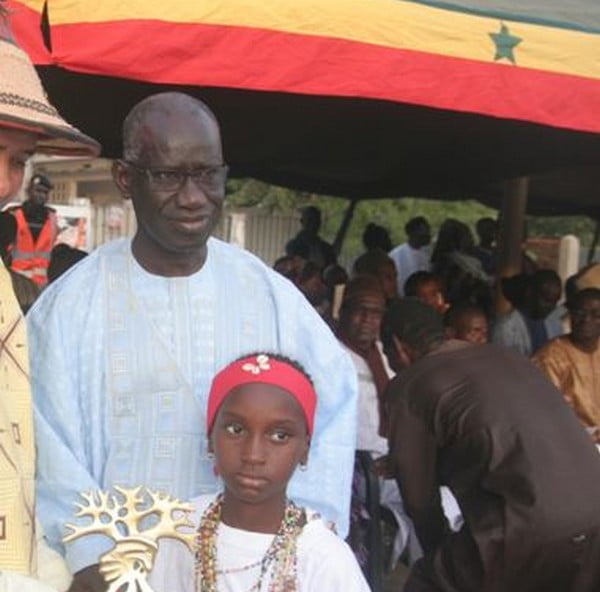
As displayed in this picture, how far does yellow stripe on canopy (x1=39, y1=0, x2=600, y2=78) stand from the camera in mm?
3607

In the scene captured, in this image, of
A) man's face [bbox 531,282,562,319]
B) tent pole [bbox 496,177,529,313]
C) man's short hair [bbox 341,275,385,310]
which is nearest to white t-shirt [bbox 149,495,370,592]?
man's short hair [bbox 341,275,385,310]

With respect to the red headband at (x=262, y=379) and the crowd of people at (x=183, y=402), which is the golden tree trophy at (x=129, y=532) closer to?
the crowd of people at (x=183, y=402)

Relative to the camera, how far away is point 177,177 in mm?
2721

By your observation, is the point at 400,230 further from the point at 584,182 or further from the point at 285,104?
the point at 285,104

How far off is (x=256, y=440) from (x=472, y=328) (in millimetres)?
3304

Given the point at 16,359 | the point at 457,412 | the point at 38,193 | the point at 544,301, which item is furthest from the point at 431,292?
the point at 16,359

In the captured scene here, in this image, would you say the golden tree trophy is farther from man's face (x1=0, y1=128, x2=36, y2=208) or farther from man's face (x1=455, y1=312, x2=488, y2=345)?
man's face (x1=455, y1=312, x2=488, y2=345)

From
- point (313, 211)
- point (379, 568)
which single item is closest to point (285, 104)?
point (379, 568)

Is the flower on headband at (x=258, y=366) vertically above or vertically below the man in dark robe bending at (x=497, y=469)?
above

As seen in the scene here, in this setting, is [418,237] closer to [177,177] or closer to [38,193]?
[38,193]

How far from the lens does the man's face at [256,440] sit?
8.43 ft

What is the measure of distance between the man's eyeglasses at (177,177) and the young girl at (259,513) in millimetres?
409

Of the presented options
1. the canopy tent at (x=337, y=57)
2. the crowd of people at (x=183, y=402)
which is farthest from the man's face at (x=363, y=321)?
the crowd of people at (x=183, y=402)

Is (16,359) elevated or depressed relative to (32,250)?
elevated
